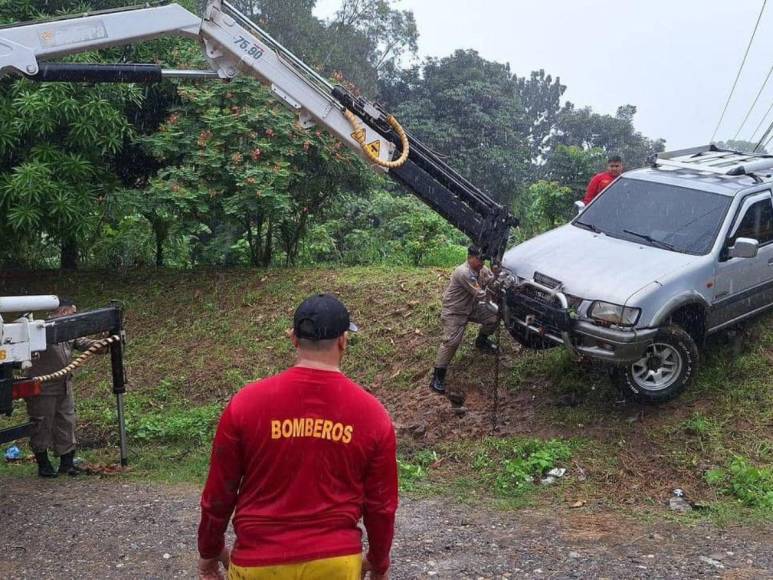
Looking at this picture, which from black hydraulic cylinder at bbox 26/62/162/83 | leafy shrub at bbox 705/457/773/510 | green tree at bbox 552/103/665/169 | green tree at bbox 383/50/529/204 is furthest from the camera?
green tree at bbox 552/103/665/169

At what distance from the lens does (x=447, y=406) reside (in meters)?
8.57

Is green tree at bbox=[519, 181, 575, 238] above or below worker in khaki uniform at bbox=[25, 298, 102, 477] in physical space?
above

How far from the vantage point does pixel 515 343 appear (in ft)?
31.3

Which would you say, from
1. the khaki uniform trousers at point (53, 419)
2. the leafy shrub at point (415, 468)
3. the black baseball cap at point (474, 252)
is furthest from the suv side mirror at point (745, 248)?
the khaki uniform trousers at point (53, 419)

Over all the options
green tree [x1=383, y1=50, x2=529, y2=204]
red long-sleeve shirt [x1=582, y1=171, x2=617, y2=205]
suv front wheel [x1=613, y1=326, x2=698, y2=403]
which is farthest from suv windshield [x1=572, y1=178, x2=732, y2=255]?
green tree [x1=383, y1=50, x2=529, y2=204]

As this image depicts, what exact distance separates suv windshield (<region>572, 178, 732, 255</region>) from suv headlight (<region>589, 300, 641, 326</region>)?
1.17m

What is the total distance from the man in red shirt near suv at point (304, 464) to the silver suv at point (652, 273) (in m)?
4.66

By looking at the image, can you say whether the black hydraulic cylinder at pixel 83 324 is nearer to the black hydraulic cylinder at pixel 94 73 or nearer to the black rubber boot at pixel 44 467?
the black rubber boot at pixel 44 467

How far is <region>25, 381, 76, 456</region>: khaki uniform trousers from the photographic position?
23.6 ft

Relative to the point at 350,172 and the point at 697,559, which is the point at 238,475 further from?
the point at 350,172

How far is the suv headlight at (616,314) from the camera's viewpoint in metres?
7.05

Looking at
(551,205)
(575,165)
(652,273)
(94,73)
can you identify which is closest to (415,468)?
(652,273)

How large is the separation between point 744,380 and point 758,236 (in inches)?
57.8

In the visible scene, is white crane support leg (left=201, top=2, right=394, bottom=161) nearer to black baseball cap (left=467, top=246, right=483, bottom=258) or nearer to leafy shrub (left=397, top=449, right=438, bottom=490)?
black baseball cap (left=467, top=246, right=483, bottom=258)
